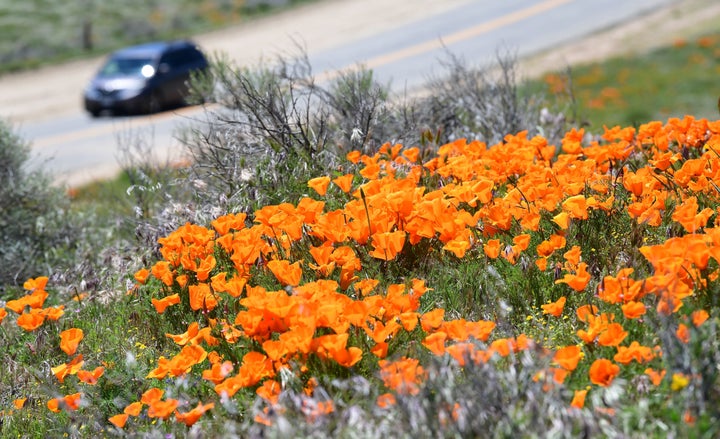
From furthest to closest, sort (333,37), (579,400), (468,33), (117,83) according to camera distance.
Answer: (333,37), (468,33), (117,83), (579,400)

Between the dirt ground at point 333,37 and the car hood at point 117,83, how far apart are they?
180 centimetres

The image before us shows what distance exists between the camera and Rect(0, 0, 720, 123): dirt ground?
1994 centimetres

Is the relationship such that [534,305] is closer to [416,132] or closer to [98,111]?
[416,132]

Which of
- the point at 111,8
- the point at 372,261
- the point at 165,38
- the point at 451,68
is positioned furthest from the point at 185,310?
the point at 111,8

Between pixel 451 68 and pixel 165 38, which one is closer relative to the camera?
pixel 451 68

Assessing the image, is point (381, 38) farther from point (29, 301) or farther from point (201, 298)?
point (201, 298)

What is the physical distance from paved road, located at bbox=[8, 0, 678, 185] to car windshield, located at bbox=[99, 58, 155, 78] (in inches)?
37.6

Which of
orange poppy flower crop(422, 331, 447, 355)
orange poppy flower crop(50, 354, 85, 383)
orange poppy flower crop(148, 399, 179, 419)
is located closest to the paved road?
→ orange poppy flower crop(50, 354, 85, 383)

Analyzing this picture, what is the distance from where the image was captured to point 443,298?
12.4ft

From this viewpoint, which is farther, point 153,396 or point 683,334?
point 153,396

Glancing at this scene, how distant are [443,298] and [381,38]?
21.7 m

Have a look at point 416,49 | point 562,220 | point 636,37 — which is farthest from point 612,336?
point 416,49

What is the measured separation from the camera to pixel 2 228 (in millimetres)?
6328

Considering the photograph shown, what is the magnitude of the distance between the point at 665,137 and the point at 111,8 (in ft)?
94.6
